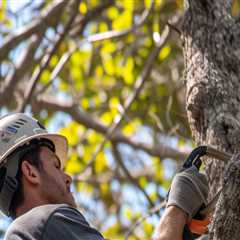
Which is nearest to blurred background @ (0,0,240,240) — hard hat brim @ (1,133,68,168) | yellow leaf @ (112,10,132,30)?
yellow leaf @ (112,10,132,30)

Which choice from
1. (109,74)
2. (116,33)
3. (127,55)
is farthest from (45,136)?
(109,74)

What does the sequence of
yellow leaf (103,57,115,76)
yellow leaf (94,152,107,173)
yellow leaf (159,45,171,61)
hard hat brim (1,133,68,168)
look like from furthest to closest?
yellow leaf (94,152,107,173) < yellow leaf (103,57,115,76) < yellow leaf (159,45,171,61) < hard hat brim (1,133,68,168)

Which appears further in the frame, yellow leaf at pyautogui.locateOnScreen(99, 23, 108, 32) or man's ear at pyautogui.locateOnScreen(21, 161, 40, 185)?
yellow leaf at pyautogui.locateOnScreen(99, 23, 108, 32)

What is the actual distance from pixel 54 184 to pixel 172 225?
0.50 metres

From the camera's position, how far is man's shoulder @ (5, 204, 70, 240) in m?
3.64

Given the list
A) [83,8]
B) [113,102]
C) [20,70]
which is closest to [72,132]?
[113,102]

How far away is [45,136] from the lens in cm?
430

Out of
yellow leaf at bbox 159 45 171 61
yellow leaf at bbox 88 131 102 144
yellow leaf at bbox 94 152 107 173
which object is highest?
yellow leaf at bbox 159 45 171 61

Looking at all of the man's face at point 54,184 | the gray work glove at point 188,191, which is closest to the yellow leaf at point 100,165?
the man's face at point 54,184

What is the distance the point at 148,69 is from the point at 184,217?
10.7 feet

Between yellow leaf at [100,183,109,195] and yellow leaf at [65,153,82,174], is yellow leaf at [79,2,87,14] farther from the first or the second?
yellow leaf at [100,183,109,195]

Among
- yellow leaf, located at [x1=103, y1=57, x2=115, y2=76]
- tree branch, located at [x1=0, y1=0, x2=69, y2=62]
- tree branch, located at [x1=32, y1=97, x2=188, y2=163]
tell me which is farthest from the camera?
yellow leaf, located at [x1=103, y1=57, x2=115, y2=76]

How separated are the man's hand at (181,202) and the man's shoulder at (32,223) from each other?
0.42 metres

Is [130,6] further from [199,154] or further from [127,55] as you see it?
[199,154]
